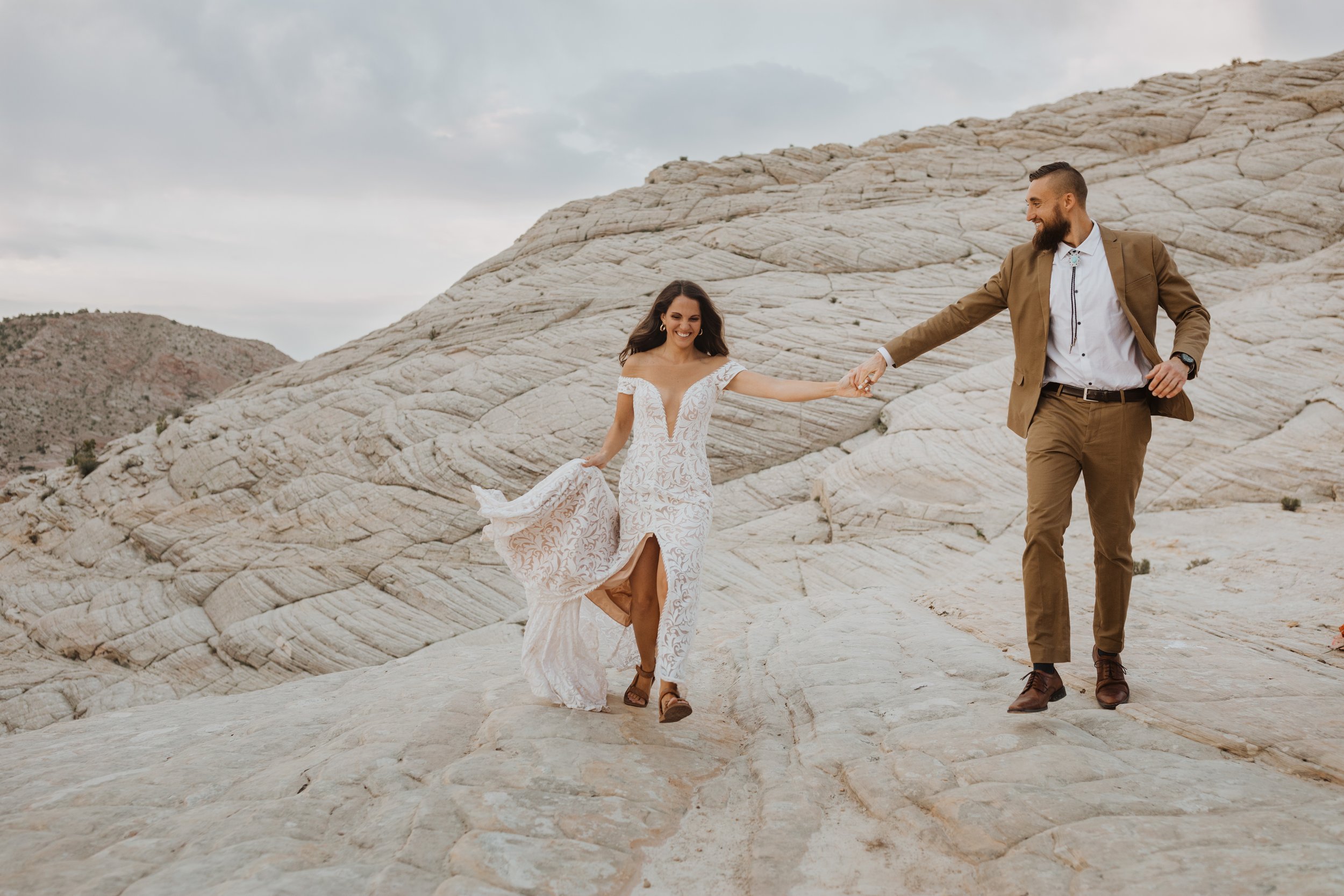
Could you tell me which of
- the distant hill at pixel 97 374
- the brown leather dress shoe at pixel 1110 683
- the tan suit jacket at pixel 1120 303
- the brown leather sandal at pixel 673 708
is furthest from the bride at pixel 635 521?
the distant hill at pixel 97 374

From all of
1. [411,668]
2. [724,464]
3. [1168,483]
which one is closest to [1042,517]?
[411,668]

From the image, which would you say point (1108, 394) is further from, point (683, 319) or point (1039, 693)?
point (683, 319)

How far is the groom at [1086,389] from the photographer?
17.7 feet

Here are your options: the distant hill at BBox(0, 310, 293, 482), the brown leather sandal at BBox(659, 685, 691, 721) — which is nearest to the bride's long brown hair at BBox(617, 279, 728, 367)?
the brown leather sandal at BBox(659, 685, 691, 721)

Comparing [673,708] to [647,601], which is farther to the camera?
[647,601]

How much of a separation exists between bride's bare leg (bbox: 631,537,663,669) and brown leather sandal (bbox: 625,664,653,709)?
0.27 ft

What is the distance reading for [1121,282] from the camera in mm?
5469

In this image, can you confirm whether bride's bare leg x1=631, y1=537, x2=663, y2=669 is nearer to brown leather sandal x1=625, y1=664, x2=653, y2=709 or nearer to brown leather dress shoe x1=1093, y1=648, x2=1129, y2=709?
brown leather sandal x1=625, y1=664, x2=653, y2=709

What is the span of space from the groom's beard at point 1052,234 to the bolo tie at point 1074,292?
0.10 meters

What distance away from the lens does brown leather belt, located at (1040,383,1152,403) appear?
5434 mm

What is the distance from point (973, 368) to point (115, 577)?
19.3 m

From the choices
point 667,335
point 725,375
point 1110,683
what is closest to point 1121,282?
point 1110,683

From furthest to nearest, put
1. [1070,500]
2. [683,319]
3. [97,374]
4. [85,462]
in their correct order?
→ [97,374]
[85,462]
[683,319]
[1070,500]

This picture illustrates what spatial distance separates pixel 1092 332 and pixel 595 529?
3498mm
